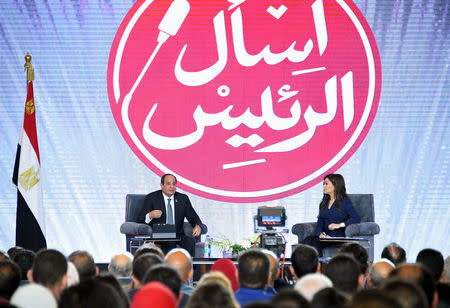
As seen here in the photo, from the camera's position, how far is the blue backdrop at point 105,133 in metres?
8.15

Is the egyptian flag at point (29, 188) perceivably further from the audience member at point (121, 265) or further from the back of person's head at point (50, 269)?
the back of person's head at point (50, 269)

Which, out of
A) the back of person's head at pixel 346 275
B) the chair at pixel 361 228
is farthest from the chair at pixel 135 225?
the back of person's head at pixel 346 275

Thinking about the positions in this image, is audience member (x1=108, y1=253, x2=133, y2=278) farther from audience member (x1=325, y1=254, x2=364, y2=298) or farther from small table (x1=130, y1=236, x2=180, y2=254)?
small table (x1=130, y1=236, x2=180, y2=254)

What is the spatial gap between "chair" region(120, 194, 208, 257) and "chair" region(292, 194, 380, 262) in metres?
1.01

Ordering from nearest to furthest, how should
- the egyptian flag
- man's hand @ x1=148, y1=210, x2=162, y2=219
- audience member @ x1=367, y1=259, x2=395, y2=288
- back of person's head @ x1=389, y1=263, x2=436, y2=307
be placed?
back of person's head @ x1=389, y1=263, x2=436, y2=307 < audience member @ x1=367, y1=259, x2=395, y2=288 < man's hand @ x1=148, y1=210, x2=162, y2=219 < the egyptian flag

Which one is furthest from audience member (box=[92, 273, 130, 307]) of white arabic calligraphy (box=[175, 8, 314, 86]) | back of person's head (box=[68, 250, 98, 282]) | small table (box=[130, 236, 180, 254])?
white arabic calligraphy (box=[175, 8, 314, 86])

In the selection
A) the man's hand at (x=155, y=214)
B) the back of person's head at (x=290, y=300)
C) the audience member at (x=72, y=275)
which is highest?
the back of person's head at (x=290, y=300)

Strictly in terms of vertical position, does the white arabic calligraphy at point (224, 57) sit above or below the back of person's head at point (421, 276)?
above

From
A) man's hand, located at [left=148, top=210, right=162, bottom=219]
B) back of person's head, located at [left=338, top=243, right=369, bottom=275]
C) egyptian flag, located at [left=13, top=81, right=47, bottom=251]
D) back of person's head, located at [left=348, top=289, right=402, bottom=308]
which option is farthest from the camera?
egyptian flag, located at [left=13, top=81, right=47, bottom=251]

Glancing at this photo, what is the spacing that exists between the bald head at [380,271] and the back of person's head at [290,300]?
181 centimetres

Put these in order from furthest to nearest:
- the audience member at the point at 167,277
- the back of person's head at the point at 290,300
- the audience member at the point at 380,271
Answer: the audience member at the point at 380,271, the audience member at the point at 167,277, the back of person's head at the point at 290,300

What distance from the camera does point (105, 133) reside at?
8164 millimetres

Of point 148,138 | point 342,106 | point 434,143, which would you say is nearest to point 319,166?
point 342,106

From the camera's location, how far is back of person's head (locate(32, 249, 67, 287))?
11.0 ft
